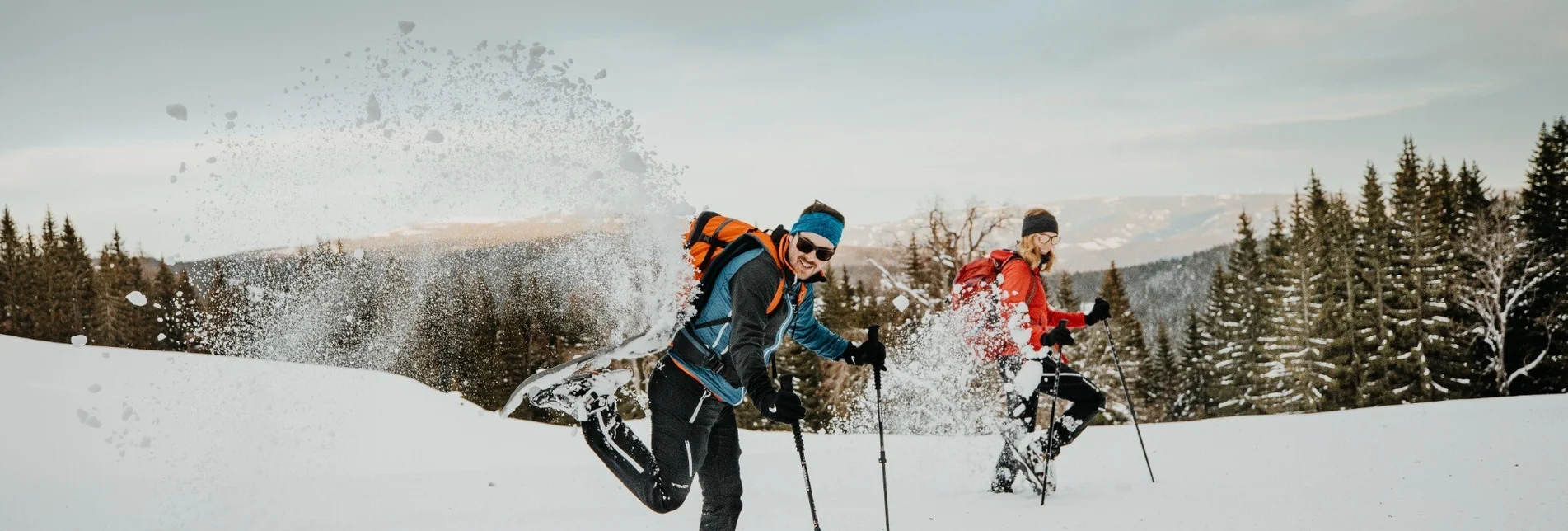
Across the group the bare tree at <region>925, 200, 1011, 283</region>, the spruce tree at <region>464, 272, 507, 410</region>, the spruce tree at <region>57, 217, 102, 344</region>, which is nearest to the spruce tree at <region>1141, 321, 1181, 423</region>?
the bare tree at <region>925, 200, 1011, 283</region>

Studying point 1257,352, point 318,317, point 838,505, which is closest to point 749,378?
point 838,505

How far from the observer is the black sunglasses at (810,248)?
3938 millimetres

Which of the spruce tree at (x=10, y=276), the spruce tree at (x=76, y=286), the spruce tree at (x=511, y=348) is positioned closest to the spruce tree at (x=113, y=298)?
the spruce tree at (x=76, y=286)

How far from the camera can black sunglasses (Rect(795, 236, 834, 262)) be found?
3.94 meters

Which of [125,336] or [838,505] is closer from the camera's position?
[838,505]

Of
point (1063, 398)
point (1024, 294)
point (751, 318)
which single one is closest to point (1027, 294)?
point (1024, 294)

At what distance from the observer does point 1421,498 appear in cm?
520

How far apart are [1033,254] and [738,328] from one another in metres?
2.89

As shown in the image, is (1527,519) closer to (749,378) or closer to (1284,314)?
(749,378)

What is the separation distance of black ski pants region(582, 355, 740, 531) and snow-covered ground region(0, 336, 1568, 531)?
1506 millimetres

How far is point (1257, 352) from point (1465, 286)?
14983 millimetres

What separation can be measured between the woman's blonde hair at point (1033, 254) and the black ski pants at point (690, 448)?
8.56ft

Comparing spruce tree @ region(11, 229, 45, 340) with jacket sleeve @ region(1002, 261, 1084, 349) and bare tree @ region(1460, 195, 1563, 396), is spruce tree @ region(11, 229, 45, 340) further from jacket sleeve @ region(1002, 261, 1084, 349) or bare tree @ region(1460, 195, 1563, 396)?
bare tree @ region(1460, 195, 1563, 396)

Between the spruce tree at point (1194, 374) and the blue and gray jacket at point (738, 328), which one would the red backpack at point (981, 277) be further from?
the spruce tree at point (1194, 374)
